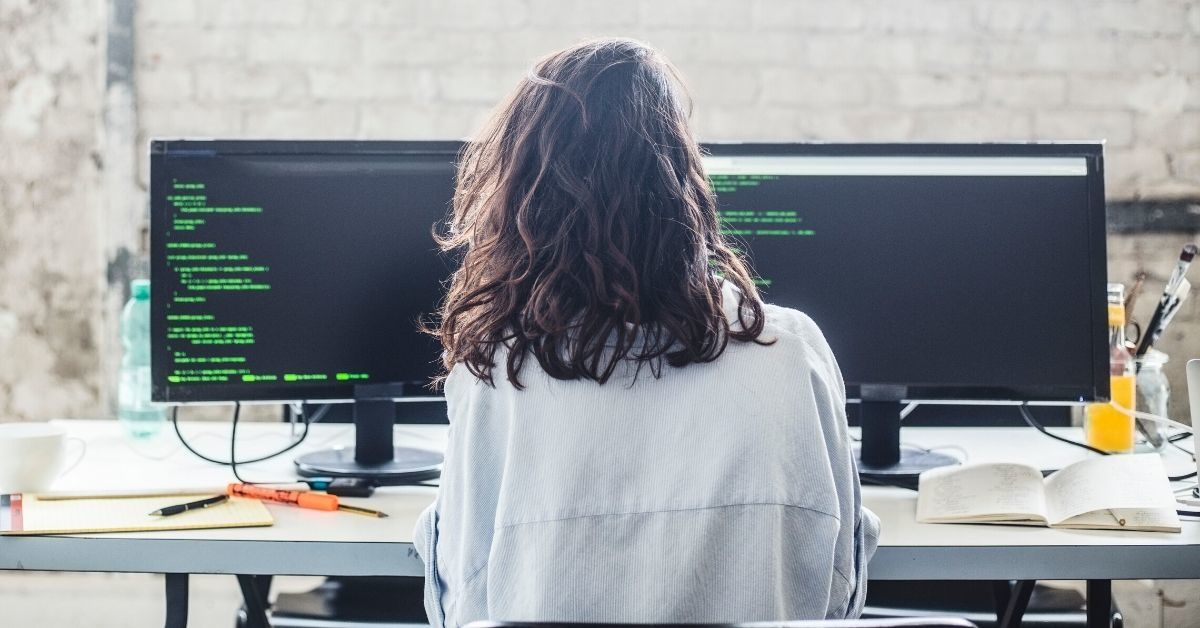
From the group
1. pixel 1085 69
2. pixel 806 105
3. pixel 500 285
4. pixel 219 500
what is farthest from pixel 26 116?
pixel 1085 69

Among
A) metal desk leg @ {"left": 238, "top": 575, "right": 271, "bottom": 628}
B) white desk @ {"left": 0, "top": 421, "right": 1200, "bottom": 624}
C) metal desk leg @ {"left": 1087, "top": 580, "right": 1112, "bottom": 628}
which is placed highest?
white desk @ {"left": 0, "top": 421, "right": 1200, "bottom": 624}

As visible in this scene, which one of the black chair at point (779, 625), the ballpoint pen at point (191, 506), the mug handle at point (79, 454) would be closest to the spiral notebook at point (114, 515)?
the ballpoint pen at point (191, 506)

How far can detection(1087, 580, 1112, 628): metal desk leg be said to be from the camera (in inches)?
51.0

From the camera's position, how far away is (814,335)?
93 cm

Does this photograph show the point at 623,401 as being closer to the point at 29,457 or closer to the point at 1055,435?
the point at 29,457

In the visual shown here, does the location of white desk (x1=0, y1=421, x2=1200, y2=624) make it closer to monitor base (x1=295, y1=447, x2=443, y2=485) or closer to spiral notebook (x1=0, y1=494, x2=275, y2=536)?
spiral notebook (x1=0, y1=494, x2=275, y2=536)

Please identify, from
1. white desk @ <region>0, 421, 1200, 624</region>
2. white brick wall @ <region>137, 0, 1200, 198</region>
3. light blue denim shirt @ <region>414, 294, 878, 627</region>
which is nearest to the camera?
light blue denim shirt @ <region>414, 294, 878, 627</region>

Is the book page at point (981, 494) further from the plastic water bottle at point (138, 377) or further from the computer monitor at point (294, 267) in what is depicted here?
the plastic water bottle at point (138, 377)

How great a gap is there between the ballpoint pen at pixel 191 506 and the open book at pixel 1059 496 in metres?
0.86

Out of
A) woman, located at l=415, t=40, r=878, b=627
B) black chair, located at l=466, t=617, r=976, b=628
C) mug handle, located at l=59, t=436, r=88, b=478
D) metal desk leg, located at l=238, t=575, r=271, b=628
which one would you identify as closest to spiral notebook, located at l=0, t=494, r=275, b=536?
mug handle, located at l=59, t=436, r=88, b=478

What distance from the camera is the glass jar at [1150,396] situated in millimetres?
1605

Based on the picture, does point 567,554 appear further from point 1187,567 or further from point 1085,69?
point 1085,69

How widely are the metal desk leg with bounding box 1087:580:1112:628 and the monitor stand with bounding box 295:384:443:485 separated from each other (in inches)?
34.4

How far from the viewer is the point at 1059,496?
4.18 feet
